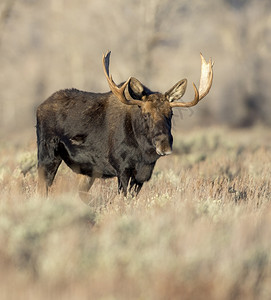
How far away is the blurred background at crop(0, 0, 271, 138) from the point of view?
21.9 metres

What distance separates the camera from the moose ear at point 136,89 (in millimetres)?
6922

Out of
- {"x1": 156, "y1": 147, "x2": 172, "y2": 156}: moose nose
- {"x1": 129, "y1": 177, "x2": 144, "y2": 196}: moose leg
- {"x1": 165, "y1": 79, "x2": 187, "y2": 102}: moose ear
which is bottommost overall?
{"x1": 129, "y1": 177, "x2": 144, "y2": 196}: moose leg

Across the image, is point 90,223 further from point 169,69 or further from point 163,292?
point 169,69

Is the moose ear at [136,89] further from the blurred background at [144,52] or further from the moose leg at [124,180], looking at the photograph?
the blurred background at [144,52]

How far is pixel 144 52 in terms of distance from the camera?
70.2 feet

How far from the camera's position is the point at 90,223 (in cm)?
543

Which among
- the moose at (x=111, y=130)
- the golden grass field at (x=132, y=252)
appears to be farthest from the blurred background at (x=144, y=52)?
the golden grass field at (x=132, y=252)

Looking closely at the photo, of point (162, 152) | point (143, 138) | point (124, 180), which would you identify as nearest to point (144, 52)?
point (143, 138)

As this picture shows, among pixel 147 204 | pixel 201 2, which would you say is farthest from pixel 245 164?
pixel 201 2

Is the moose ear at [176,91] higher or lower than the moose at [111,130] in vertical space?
higher

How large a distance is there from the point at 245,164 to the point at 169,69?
1021 inches

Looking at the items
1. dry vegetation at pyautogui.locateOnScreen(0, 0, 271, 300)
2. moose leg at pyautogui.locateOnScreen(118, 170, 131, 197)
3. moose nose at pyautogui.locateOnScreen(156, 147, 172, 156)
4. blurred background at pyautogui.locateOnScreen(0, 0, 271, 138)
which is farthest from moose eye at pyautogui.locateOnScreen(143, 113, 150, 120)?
blurred background at pyautogui.locateOnScreen(0, 0, 271, 138)

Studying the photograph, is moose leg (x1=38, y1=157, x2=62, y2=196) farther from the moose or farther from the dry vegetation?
the dry vegetation

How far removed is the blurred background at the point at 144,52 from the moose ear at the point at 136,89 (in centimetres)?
1259
